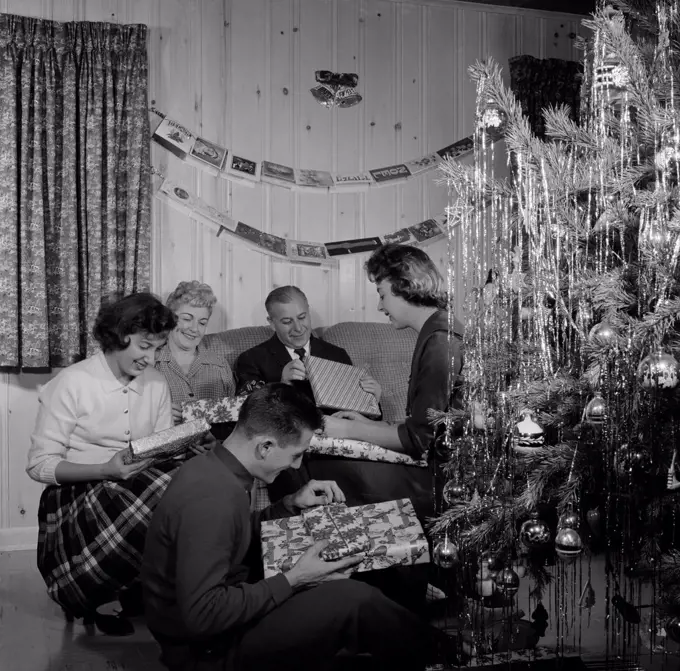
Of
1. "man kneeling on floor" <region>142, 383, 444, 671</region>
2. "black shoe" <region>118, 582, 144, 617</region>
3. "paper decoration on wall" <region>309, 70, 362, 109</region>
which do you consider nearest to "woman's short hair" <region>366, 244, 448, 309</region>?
"man kneeling on floor" <region>142, 383, 444, 671</region>

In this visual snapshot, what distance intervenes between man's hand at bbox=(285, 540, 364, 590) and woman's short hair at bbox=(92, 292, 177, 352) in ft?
4.03

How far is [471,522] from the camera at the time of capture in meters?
2.67

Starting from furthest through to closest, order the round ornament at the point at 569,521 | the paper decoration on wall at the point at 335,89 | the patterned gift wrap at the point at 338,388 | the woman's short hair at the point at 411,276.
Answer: the paper decoration on wall at the point at 335,89 < the patterned gift wrap at the point at 338,388 < the woman's short hair at the point at 411,276 < the round ornament at the point at 569,521

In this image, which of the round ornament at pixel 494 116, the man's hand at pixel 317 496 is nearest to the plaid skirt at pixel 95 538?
the man's hand at pixel 317 496

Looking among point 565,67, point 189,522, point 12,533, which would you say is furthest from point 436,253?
point 189,522

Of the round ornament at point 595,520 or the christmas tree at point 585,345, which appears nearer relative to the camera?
the christmas tree at point 585,345

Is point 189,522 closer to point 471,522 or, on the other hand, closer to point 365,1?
point 471,522

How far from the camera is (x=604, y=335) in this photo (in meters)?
2.32

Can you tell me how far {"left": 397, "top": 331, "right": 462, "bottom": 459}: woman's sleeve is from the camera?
2.98 meters

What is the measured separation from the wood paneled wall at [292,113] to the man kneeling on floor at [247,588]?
8.28ft

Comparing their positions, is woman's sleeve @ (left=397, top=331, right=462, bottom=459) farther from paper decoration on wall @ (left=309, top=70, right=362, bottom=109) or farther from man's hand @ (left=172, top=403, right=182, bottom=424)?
paper decoration on wall @ (left=309, top=70, right=362, bottom=109)

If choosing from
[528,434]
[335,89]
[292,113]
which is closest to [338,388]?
[528,434]

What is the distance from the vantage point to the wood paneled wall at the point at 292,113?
450cm

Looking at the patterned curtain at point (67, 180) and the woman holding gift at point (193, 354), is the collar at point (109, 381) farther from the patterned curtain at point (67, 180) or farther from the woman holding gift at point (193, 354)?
the patterned curtain at point (67, 180)
